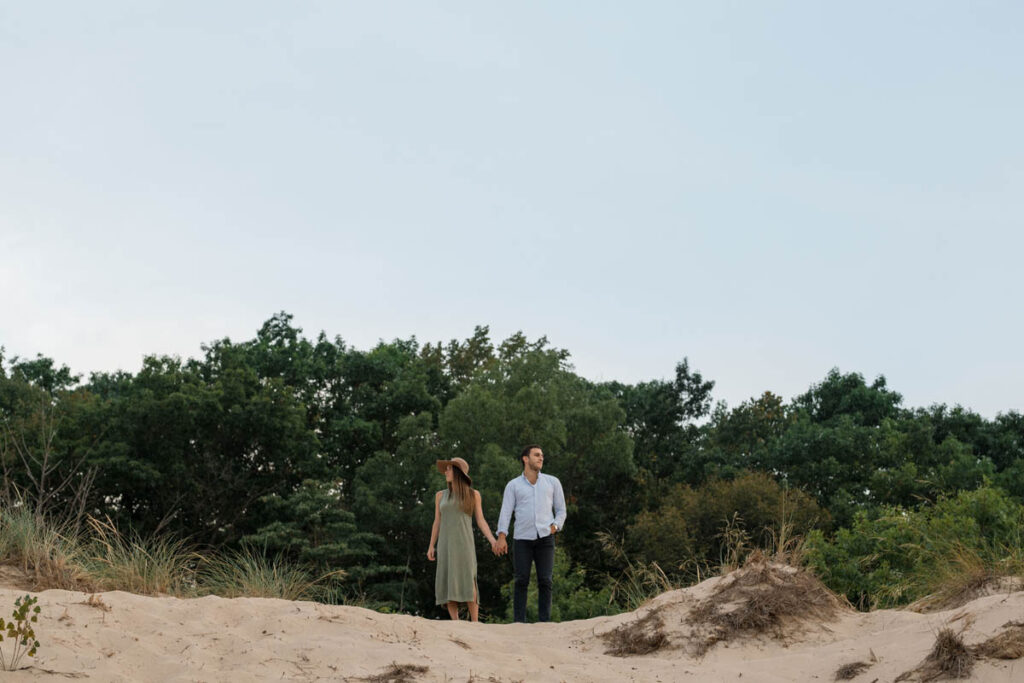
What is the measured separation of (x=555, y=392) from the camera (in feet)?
90.5

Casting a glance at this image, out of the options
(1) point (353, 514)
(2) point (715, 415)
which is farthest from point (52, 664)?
(2) point (715, 415)

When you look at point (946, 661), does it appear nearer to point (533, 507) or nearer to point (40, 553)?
point (533, 507)

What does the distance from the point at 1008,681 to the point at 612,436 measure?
22756mm

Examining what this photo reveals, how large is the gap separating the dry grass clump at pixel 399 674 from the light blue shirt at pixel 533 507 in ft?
9.83

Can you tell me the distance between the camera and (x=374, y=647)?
661 centimetres

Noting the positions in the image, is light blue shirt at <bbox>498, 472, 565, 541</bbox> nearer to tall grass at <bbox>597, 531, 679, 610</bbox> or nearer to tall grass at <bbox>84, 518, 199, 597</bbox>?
tall grass at <bbox>597, 531, 679, 610</bbox>

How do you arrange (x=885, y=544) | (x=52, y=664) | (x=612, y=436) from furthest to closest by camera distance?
(x=612, y=436) → (x=885, y=544) → (x=52, y=664)

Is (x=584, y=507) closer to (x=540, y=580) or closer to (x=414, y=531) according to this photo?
(x=414, y=531)

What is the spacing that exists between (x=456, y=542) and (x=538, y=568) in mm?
791

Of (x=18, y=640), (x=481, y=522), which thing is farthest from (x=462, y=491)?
(x=18, y=640)

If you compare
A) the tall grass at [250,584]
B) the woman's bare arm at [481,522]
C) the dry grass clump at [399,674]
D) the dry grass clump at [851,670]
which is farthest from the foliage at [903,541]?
the dry grass clump at [399,674]

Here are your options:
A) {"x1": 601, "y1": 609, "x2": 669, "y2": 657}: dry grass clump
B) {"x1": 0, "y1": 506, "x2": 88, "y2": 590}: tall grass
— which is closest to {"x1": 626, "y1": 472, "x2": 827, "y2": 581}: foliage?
{"x1": 601, "y1": 609, "x2": 669, "y2": 657}: dry grass clump

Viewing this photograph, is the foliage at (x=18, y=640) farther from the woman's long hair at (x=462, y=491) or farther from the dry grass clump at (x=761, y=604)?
the dry grass clump at (x=761, y=604)

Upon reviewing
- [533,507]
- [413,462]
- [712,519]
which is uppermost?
[413,462]
